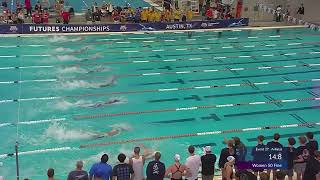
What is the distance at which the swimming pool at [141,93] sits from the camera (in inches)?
466

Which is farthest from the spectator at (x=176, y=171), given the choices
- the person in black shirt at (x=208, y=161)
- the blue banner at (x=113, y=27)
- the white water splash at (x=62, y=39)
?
the blue banner at (x=113, y=27)

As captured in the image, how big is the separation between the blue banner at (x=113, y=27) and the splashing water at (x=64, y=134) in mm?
11192

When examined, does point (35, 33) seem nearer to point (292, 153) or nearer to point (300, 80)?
point (300, 80)

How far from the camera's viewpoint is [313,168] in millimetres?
7879

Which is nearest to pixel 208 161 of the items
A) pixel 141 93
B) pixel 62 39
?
pixel 141 93

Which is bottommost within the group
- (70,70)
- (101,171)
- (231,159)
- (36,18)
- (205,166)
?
(205,166)

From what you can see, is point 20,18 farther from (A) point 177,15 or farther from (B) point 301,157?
(B) point 301,157

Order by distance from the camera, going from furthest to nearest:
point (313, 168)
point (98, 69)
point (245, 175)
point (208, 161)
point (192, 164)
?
point (98, 69), point (208, 161), point (192, 164), point (313, 168), point (245, 175)

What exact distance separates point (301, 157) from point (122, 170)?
10.9 feet

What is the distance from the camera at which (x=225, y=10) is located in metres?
26.6

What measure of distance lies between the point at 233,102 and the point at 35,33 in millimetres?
12085

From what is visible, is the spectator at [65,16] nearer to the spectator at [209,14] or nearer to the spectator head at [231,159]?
the spectator at [209,14]

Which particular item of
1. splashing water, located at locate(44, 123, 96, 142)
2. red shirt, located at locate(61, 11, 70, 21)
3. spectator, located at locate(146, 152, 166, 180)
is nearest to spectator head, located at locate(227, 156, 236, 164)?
spectator, located at locate(146, 152, 166, 180)

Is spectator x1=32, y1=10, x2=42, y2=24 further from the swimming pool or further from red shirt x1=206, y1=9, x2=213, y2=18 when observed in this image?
red shirt x1=206, y1=9, x2=213, y2=18
